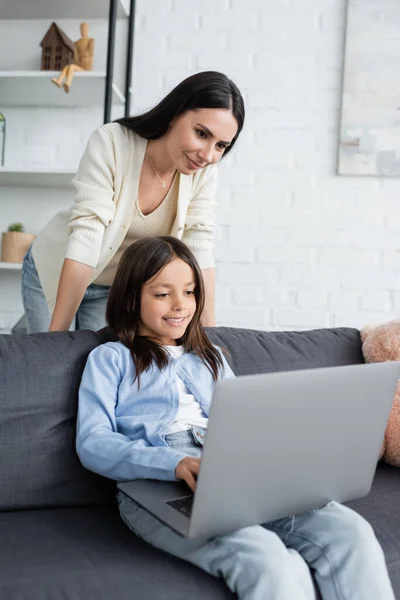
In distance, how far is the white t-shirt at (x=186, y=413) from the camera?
1.35 m

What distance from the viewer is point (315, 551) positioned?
1.13m

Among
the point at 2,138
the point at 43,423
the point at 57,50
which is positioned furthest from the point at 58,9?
the point at 43,423

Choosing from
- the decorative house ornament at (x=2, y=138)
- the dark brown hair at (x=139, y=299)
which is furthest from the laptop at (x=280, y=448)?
the decorative house ornament at (x=2, y=138)

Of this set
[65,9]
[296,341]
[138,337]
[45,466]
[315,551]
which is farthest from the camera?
[65,9]

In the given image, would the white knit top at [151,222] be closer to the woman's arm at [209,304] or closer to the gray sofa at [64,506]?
the woman's arm at [209,304]

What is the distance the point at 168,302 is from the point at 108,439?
12.8 inches

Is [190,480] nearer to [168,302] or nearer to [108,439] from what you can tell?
[108,439]

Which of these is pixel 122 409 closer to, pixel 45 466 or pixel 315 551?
pixel 45 466

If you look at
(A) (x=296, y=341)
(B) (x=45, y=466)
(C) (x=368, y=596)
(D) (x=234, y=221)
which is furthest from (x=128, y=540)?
(D) (x=234, y=221)

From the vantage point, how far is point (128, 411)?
4.40 feet

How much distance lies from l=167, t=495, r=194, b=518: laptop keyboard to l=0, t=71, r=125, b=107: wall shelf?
1.73 metres

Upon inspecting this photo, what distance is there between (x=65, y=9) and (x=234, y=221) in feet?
3.33

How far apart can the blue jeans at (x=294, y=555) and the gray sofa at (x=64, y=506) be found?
1.2 inches

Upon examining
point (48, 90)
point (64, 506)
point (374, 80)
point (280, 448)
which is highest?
point (374, 80)
